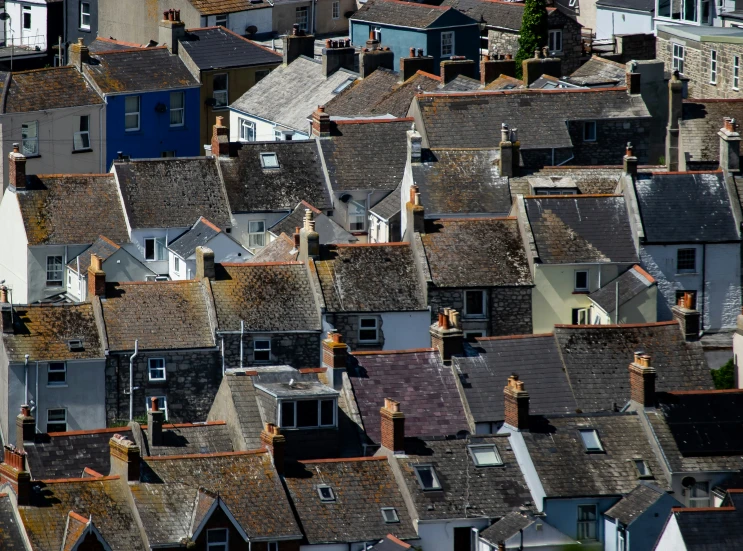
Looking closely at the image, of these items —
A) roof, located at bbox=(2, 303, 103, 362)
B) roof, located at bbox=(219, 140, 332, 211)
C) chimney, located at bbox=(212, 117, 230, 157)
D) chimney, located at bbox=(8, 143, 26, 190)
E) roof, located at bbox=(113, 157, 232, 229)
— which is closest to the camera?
roof, located at bbox=(2, 303, 103, 362)

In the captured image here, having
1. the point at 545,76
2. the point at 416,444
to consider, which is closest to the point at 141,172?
the point at 545,76

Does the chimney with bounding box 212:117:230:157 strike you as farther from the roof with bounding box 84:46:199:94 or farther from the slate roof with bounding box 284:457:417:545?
the slate roof with bounding box 284:457:417:545

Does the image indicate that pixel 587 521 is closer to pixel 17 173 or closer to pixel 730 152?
pixel 730 152

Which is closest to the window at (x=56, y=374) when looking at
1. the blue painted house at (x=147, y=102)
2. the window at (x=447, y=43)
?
the blue painted house at (x=147, y=102)

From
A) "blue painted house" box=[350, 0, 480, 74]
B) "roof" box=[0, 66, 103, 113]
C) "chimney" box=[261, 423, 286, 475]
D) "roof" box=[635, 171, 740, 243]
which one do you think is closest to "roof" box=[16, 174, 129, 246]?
"roof" box=[0, 66, 103, 113]

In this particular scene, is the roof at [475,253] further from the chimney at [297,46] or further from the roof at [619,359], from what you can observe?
the chimney at [297,46]

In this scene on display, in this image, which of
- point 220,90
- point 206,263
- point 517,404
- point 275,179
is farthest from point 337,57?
point 517,404
